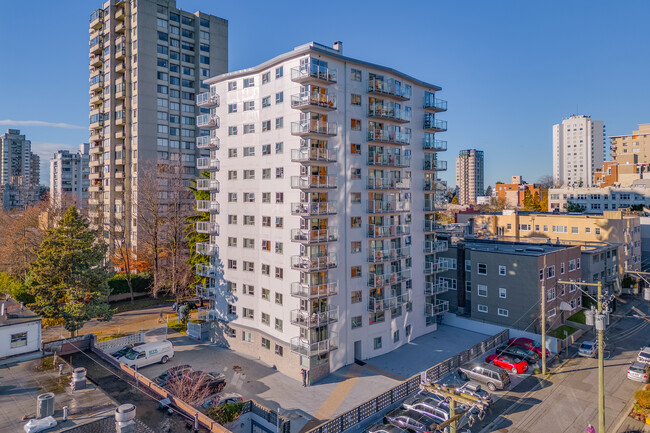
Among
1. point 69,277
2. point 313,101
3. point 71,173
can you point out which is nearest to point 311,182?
point 313,101

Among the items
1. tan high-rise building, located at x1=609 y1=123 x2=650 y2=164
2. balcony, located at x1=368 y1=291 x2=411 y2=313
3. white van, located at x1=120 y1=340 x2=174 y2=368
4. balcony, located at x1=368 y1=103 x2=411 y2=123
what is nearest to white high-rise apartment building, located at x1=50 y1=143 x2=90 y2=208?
white van, located at x1=120 y1=340 x2=174 y2=368

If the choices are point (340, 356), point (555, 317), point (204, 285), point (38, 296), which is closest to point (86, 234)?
point (38, 296)

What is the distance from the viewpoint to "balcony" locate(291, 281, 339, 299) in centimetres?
3002

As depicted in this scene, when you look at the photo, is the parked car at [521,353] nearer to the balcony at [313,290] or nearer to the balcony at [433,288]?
the balcony at [433,288]

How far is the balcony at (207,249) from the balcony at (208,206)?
3.58 m

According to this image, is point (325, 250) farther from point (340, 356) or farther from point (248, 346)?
point (248, 346)

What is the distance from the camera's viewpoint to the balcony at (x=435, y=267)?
40219mm

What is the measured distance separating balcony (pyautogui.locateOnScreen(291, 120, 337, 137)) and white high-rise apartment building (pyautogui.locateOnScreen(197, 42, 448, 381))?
88 millimetres

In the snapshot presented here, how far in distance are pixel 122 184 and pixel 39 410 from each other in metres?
53.9

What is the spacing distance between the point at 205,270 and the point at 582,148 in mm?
205918

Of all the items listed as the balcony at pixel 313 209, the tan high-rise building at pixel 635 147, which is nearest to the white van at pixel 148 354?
the balcony at pixel 313 209

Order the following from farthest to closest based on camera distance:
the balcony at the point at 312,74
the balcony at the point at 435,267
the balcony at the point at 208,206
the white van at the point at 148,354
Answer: the balcony at the point at 435,267
the balcony at the point at 208,206
the white van at the point at 148,354
the balcony at the point at 312,74

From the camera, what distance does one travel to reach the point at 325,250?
31906mm

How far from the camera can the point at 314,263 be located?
30438 mm
